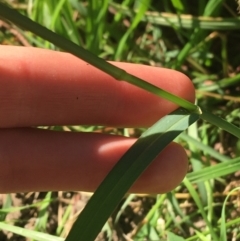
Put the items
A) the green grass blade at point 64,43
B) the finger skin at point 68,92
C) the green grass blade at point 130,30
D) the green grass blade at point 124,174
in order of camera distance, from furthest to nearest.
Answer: the green grass blade at point 130,30
the finger skin at point 68,92
the green grass blade at point 124,174
the green grass blade at point 64,43

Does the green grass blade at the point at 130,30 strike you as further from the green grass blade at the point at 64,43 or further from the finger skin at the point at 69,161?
the green grass blade at the point at 64,43

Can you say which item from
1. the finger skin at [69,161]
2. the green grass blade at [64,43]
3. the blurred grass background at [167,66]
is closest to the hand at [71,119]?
the finger skin at [69,161]

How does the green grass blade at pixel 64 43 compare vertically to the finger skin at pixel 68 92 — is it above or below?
Answer: below

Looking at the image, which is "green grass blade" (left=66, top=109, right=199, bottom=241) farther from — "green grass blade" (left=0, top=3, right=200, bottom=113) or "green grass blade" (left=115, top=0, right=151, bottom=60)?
"green grass blade" (left=115, top=0, right=151, bottom=60)

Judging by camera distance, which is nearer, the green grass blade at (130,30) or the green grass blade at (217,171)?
the green grass blade at (217,171)

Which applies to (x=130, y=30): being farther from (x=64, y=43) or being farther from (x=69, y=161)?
(x=64, y=43)

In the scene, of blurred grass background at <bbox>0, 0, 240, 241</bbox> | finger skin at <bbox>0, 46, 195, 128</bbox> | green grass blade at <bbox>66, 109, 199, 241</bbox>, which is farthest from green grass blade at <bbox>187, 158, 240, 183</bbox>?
green grass blade at <bbox>66, 109, 199, 241</bbox>

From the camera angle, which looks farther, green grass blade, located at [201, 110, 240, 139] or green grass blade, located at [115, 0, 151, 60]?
green grass blade, located at [115, 0, 151, 60]
